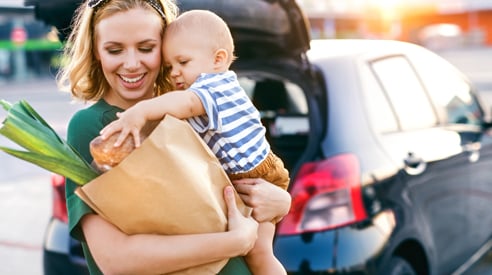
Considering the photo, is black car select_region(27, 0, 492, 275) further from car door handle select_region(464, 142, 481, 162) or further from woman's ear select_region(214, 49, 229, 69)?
woman's ear select_region(214, 49, 229, 69)

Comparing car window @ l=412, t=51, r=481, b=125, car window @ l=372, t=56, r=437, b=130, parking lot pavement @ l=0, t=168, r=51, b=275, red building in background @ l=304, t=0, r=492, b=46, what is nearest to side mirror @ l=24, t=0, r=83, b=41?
car window @ l=372, t=56, r=437, b=130

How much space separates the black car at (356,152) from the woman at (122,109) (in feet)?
→ 3.39

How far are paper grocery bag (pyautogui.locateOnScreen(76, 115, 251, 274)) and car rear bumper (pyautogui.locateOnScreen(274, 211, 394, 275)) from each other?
5.68ft

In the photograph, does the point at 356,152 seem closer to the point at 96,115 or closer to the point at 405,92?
the point at 405,92

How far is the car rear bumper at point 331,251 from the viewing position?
3338 mm

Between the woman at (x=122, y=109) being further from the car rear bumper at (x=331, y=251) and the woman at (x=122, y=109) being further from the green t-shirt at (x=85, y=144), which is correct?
the car rear bumper at (x=331, y=251)

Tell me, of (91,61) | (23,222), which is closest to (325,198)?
(91,61)

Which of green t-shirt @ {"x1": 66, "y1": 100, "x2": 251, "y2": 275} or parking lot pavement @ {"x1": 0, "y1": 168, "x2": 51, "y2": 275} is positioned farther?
parking lot pavement @ {"x1": 0, "y1": 168, "x2": 51, "y2": 275}

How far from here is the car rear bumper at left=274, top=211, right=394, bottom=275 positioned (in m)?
3.34

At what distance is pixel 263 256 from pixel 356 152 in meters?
1.62

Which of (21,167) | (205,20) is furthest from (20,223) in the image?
(205,20)

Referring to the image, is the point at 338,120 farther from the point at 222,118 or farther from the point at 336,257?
the point at 222,118

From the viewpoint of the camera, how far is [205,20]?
1.83m

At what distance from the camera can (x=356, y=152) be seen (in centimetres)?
352
